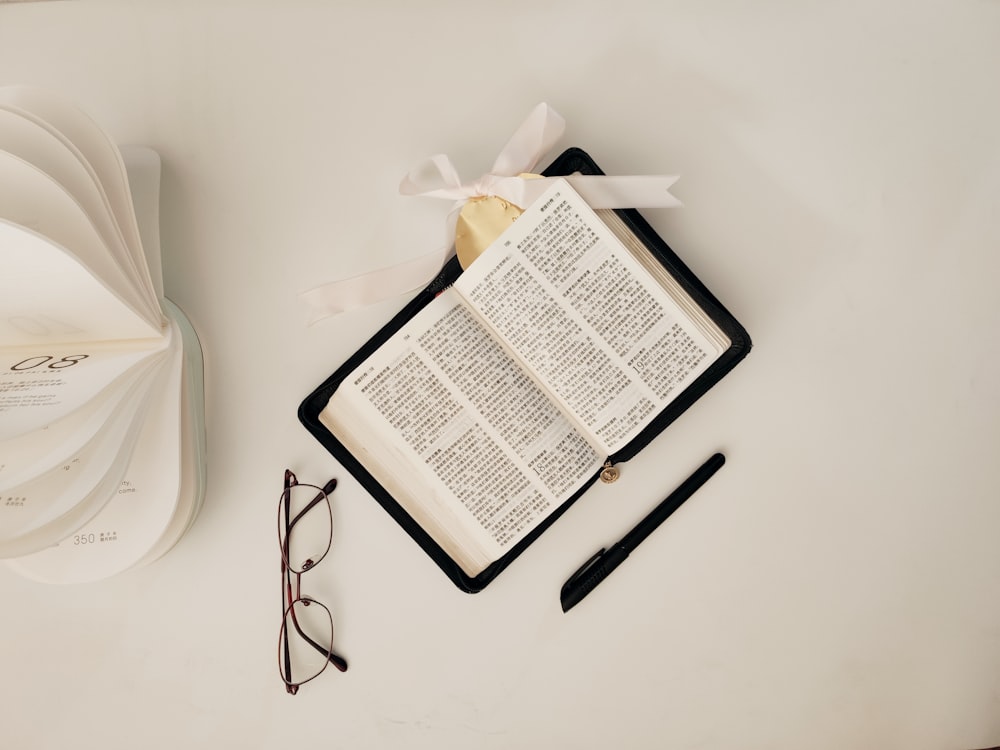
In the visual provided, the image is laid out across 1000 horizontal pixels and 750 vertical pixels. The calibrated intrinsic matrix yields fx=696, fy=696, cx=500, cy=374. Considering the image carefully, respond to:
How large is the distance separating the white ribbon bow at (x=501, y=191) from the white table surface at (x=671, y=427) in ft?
0.20

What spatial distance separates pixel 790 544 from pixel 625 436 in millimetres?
261

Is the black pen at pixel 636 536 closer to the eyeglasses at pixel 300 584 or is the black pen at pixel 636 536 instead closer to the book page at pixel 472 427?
the book page at pixel 472 427

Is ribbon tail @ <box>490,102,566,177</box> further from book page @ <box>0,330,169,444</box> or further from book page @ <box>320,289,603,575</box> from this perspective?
book page @ <box>0,330,169,444</box>

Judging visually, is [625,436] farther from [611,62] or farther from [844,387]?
[611,62]

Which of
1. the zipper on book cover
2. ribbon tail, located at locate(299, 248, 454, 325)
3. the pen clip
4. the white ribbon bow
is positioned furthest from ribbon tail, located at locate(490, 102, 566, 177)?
the pen clip

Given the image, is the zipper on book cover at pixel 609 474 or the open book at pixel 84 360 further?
the zipper on book cover at pixel 609 474

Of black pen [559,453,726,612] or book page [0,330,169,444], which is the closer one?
book page [0,330,169,444]

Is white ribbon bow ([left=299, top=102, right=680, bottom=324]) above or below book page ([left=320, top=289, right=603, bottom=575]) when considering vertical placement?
above

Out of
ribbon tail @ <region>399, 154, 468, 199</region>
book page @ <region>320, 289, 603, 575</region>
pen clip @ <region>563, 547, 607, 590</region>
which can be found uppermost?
ribbon tail @ <region>399, 154, 468, 199</region>

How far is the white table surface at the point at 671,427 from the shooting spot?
739 millimetres

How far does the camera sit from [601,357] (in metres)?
0.66

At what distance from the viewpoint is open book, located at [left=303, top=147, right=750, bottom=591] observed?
2.12ft

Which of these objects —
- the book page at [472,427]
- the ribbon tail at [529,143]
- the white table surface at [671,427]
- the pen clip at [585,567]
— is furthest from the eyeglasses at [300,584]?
the ribbon tail at [529,143]

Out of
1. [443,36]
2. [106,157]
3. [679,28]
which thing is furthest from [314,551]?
[679,28]
